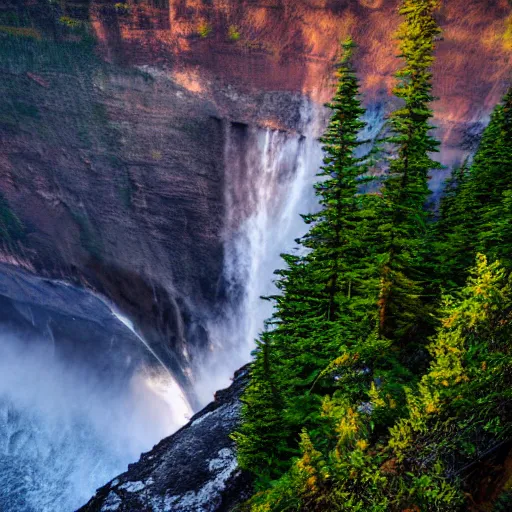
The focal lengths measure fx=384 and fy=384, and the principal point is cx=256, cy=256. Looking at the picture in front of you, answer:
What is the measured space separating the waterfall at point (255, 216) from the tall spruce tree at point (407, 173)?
13.4 meters

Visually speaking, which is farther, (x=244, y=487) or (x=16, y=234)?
(x=16, y=234)

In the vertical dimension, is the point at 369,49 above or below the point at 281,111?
below

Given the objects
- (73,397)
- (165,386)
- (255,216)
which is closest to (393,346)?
(255,216)

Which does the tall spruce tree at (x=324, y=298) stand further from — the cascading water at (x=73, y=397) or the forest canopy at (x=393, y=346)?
the cascading water at (x=73, y=397)

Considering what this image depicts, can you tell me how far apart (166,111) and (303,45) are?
31.6ft

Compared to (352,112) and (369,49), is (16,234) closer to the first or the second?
(369,49)

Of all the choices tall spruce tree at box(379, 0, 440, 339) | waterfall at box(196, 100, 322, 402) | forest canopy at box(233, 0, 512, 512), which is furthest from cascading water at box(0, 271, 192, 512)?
tall spruce tree at box(379, 0, 440, 339)

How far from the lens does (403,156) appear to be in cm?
1020

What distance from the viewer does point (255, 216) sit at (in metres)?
26.1

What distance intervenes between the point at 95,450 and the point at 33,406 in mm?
7140

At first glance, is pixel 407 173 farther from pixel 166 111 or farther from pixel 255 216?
pixel 166 111

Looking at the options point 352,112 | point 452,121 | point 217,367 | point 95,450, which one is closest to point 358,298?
point 352,112

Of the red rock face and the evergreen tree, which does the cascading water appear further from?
the evergreen tree

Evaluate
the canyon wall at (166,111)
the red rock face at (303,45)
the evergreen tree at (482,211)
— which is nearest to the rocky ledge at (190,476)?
the evergreen tree at (482,211)
